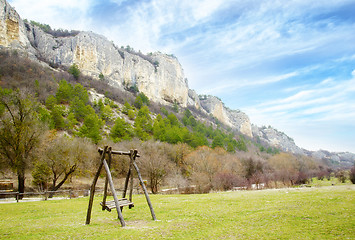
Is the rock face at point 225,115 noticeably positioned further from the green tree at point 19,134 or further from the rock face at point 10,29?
the green tree at point 19,134

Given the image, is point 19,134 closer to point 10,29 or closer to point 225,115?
point 10,29

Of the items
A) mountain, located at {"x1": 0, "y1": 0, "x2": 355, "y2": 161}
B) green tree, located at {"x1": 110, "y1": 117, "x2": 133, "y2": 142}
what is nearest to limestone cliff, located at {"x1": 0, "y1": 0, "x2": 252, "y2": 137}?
mountain, located at {"x1": 0, "y1": 0, "x2": 355, "y2": 161}

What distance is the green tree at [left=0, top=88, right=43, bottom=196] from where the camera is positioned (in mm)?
23812

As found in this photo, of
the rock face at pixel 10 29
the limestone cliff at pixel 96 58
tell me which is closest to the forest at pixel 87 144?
the rock face at pixel 10 29

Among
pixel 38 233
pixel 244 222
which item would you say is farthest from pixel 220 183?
pixel 38 233

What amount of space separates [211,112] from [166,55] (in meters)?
55.0

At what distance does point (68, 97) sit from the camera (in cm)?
6575

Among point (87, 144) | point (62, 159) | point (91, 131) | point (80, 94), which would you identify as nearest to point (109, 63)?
point (80, 94)

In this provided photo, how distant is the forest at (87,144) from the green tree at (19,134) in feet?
0.29

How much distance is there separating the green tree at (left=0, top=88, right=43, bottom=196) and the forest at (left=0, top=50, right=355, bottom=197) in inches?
3.5

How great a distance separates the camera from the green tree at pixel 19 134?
2381cm

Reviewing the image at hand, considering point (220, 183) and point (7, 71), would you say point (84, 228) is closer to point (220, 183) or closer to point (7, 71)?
point (220, 183)

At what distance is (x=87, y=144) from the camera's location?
130ft

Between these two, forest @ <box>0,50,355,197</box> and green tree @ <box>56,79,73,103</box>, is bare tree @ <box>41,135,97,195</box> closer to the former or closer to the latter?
forest @ <box>0,50,355,197</box>
